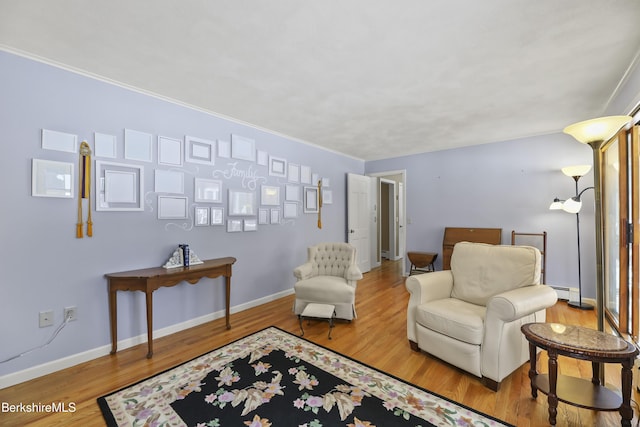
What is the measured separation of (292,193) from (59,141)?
2.65 metres

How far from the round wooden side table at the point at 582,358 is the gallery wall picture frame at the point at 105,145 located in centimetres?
356

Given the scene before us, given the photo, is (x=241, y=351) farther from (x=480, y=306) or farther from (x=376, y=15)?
(x=376, y=15)

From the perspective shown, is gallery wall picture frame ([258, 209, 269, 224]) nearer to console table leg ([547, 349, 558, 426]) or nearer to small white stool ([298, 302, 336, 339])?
small white stool ([298, 302, 336, 339])

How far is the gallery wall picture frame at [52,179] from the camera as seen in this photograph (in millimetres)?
2111

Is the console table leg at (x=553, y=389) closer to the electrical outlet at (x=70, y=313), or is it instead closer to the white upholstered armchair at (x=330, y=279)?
the white upholstered armchair at (x=330, y=279)

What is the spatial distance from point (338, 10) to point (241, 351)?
2749 mm

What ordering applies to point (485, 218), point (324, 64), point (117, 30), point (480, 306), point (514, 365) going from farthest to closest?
1. point (485, 218)
2. point (480, 306)
3. point (324, 64)
4. point (514, 365)
5. point (117, 30)

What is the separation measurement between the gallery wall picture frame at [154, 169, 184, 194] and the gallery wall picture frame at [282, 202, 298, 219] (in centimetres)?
152

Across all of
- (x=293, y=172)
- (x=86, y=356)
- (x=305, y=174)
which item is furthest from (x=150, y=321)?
(x=305, y=174)

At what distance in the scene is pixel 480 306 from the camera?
95.2 inches

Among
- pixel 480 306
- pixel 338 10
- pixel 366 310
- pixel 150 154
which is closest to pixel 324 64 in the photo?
pixel 338 10

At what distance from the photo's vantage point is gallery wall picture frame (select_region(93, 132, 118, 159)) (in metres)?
2.40

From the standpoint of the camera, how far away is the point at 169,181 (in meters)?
2.86

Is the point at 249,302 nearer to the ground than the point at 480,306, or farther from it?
nearer to the ground
